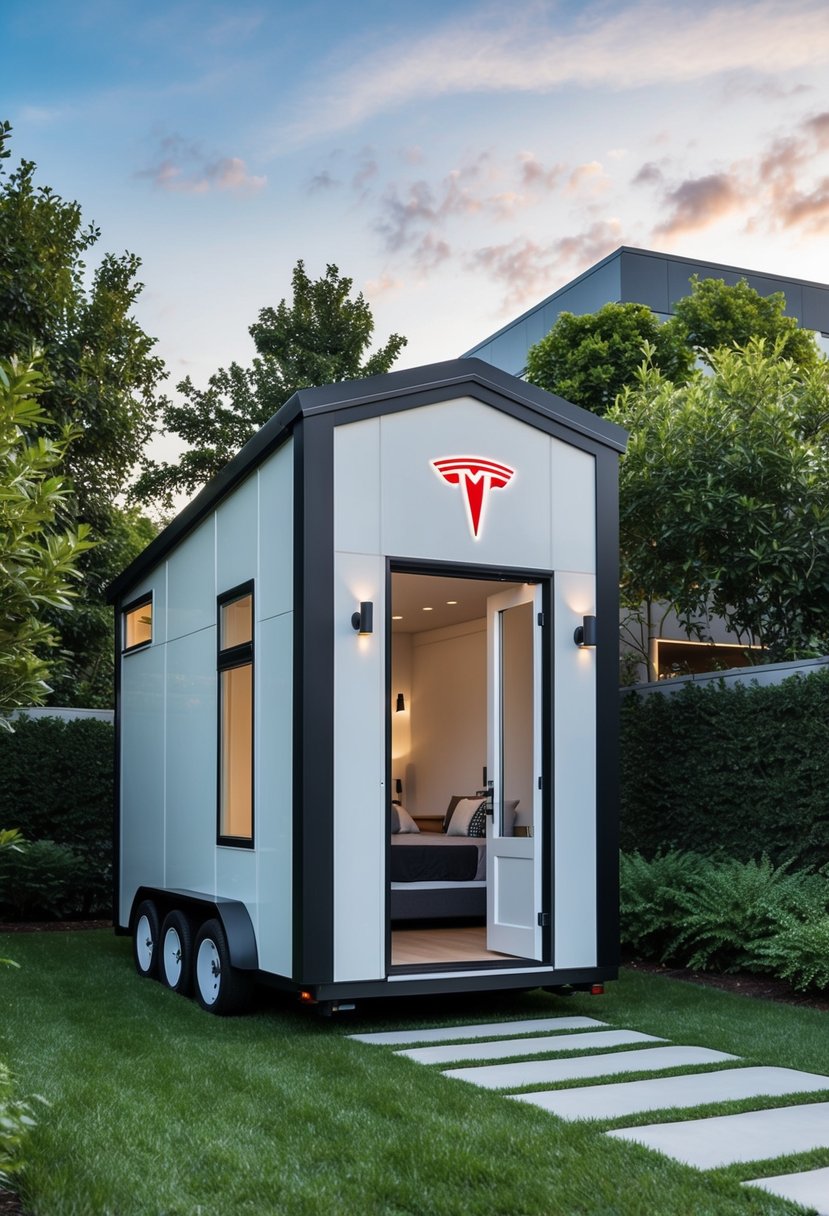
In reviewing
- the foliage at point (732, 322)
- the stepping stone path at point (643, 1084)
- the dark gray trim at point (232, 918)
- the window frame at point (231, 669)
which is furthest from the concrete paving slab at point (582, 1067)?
the foliage at point (732, 322)

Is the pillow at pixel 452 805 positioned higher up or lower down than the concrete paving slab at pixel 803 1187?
higher up

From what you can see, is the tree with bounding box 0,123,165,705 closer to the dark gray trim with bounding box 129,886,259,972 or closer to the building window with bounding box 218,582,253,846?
the building window with bounding box 218,582,253,846

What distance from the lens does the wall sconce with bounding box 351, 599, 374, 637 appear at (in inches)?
269

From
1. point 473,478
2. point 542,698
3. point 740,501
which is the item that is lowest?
point 542,698

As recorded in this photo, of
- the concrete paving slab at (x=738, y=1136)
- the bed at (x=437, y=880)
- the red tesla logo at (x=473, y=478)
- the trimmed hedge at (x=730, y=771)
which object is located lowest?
the concrete paving slab at (x=738, y=1136)

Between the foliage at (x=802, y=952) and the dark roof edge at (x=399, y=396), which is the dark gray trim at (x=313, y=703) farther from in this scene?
the foliage at (x=802, y=952)

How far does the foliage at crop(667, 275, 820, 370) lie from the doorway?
6.66 meters

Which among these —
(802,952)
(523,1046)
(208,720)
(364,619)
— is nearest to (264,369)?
(208,720)

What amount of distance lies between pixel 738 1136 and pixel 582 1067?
4.15ft

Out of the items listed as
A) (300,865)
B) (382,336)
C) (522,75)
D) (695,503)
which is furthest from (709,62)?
(382,336)

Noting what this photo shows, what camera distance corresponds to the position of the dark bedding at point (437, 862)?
9.35 m

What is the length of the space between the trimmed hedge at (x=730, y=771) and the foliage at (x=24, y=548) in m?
5.50

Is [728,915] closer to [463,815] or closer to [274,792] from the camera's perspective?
[274,792]

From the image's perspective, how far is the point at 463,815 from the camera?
11.3 meters
